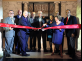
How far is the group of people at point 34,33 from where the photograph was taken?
251cm

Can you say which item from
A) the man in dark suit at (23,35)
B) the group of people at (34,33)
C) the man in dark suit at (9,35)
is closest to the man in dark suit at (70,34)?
the group of people at (34,33)

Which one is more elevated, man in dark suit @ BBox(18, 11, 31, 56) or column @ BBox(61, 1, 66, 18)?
column @ BBox(61, 1, 66, 18)

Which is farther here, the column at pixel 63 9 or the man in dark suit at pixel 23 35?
the man in dark suit at pixel 23 35

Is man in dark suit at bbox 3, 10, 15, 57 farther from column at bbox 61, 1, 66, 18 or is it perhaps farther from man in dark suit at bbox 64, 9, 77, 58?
man in dark suit at bbox 64, 9, 77, 58

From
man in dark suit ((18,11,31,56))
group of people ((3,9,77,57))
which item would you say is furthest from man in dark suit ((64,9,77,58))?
man in dark suit ((18,11,31,56))

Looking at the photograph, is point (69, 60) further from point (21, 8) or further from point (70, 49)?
point (21, 8)

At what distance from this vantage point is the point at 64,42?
8.50ft

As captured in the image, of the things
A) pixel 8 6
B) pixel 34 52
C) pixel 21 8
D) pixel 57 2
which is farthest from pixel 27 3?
pixel 34 52

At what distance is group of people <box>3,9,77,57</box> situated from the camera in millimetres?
2512

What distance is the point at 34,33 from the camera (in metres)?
2.82

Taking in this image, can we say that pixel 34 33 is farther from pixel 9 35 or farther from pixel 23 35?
pixel 9 35

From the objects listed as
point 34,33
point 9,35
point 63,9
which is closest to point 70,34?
point 63,9

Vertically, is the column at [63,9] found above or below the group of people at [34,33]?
above

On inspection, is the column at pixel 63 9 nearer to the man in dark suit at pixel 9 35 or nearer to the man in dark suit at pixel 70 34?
the man in dark suit at pixel 70 34
